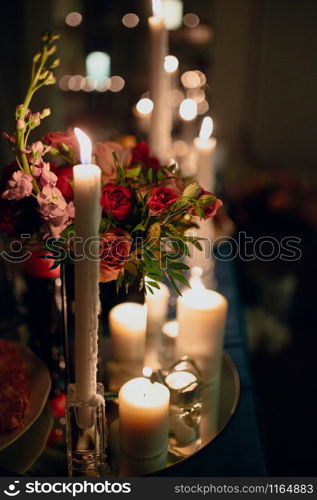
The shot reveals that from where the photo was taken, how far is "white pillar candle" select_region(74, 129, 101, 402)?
0.54 meters

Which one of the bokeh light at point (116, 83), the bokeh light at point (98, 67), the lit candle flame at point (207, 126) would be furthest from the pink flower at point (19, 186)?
the bokeh light at point (116, 83)

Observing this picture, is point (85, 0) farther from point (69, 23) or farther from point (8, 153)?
point (8, 153)

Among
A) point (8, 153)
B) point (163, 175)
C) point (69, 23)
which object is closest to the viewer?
point (163, 175)

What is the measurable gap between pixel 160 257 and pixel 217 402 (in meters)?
0.30

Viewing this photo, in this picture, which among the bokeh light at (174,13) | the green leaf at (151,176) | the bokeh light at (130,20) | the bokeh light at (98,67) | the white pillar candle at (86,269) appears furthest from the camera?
the bokeh light at (130,20)

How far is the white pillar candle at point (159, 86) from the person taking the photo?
1.20 m

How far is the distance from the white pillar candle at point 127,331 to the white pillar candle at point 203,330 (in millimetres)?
86

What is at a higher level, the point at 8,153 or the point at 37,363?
the point at 8,153

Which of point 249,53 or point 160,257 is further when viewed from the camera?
point 249,53

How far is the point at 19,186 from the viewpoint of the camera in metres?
0.68

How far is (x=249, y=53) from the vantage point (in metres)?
4.89

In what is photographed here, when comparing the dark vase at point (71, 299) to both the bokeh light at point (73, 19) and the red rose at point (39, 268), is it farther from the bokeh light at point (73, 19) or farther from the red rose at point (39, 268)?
the bokeh light at point (73, 19)
